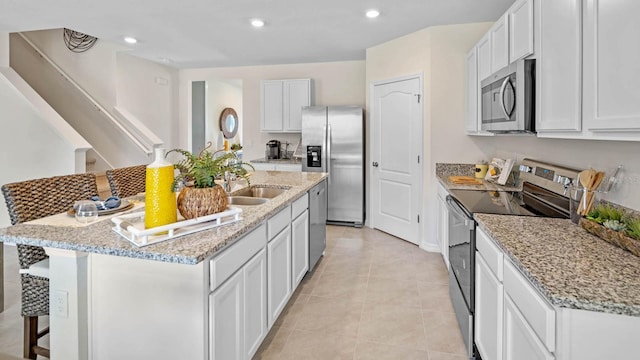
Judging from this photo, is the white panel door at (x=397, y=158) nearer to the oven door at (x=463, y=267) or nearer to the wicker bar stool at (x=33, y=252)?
the oven door at (x=463, y=267)

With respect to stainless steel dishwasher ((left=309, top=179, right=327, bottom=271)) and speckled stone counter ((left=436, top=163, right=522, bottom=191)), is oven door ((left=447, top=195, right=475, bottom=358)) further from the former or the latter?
stainless steel dishwasher ((left=309, top=179, right=327, bottom=271))

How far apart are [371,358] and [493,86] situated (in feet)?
6.79

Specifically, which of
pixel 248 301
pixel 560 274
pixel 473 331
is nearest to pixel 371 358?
pixel 473 331

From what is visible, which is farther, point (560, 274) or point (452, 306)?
point (452, 306)

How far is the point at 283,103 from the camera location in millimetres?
5543

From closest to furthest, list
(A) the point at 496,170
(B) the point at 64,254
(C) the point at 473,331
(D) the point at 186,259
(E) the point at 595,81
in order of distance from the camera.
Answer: (D) the point at 186,259, (E) the point at 595,81, (B) the point at 64,254, (C) the point at 473,331, (A) the point at 496,170

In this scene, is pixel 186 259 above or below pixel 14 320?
above

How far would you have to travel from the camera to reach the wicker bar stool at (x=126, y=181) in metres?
2.70

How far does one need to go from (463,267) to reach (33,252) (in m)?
2.42

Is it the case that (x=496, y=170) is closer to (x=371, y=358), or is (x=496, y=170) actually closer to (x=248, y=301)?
(x=371, y=358)

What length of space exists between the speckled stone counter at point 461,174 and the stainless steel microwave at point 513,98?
0.56m

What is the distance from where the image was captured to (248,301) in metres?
1.75

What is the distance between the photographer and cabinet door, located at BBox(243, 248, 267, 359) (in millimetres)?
1729

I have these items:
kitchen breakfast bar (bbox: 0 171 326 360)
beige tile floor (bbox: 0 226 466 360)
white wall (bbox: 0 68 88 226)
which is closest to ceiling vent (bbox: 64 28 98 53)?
white wall (bbox: 0 68 88 226)
